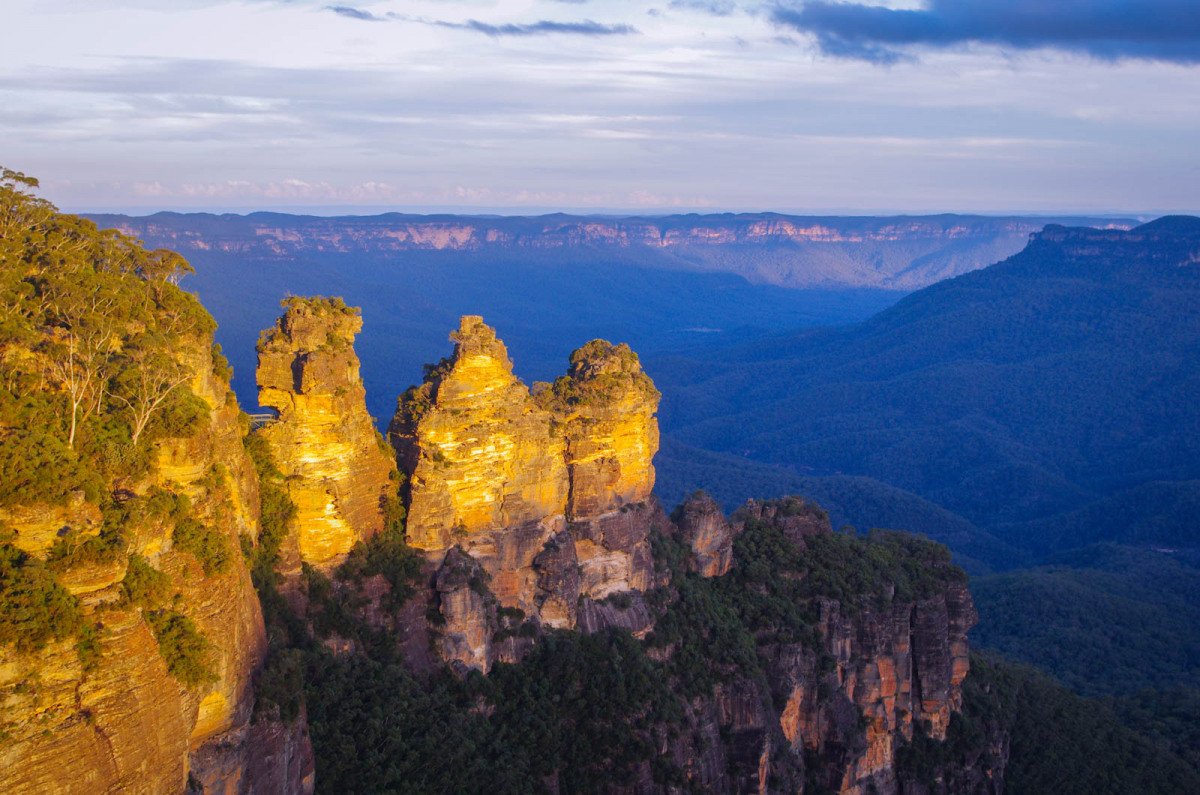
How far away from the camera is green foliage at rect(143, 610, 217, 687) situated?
17.1m

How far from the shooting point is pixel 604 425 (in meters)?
34.3

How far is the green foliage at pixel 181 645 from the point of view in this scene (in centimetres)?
1708

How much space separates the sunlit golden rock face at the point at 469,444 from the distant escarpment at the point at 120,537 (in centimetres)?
587

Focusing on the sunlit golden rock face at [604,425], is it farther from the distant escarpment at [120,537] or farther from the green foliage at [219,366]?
the distant escarpment at [120,537]

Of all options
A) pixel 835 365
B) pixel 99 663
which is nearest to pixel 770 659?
pixel 99 663

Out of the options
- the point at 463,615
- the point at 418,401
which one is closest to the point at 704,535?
the point at 463,615

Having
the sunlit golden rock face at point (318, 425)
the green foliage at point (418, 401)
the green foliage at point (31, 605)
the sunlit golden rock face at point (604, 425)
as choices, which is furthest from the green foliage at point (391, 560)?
the green foliage at point (31, 605)

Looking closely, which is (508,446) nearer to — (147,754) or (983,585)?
(147,754)

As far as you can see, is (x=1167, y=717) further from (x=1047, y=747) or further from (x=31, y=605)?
(x=31, y=605)

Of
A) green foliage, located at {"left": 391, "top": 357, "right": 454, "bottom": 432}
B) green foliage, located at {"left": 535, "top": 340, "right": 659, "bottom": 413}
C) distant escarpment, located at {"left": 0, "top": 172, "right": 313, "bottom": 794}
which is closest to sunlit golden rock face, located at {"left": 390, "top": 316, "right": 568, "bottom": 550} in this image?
green foliage, located at {"left": 391, "top": 357, "right": 454, "bottom": 432}

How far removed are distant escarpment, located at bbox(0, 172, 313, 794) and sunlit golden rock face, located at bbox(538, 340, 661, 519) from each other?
40.2 feet

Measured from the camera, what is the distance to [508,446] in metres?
30.8

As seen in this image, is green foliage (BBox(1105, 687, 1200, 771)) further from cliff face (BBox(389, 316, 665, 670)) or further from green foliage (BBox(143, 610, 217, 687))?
green foliage (BBox(143, 610, 217, 687))

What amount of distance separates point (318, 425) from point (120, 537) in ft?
37.1
